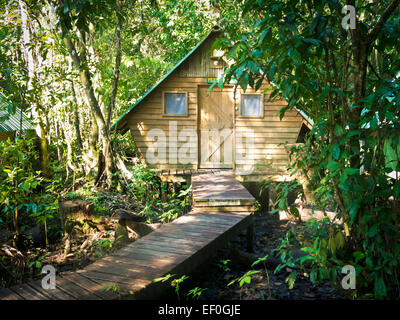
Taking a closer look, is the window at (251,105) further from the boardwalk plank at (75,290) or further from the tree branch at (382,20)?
the boardwalk plank at (75,290)

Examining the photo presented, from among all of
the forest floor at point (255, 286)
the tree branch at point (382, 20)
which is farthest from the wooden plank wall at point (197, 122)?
the tree branch at point (382, 20)

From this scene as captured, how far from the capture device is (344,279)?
3291 millimetres

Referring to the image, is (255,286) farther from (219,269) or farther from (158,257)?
(158,257)

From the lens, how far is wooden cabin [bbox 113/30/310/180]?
34.0ft

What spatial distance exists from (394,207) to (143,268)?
7.83 ft

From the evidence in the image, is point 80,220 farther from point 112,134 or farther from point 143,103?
point 143,103

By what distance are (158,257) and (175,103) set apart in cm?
734

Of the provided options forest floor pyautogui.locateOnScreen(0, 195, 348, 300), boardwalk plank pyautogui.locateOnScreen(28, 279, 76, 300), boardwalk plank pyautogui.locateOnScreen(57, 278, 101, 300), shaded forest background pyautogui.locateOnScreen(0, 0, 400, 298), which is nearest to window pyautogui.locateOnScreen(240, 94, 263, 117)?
forest floor pyautogui.locateOnScreen(0, 195, 348, 300)

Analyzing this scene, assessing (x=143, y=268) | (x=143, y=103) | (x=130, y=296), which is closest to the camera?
(x=130, y=296)

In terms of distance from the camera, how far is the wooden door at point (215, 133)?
10.8 meters

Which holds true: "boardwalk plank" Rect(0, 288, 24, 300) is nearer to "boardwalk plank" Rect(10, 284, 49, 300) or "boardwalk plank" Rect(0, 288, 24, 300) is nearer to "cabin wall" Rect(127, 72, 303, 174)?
"boardwalk plank" Rect(10, 284, 49, 300)

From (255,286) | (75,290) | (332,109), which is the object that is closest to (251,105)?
(255,286)

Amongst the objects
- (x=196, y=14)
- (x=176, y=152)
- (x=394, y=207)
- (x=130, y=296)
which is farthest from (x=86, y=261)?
(x=196, y=14)

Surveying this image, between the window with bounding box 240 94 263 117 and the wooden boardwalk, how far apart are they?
4863mm
